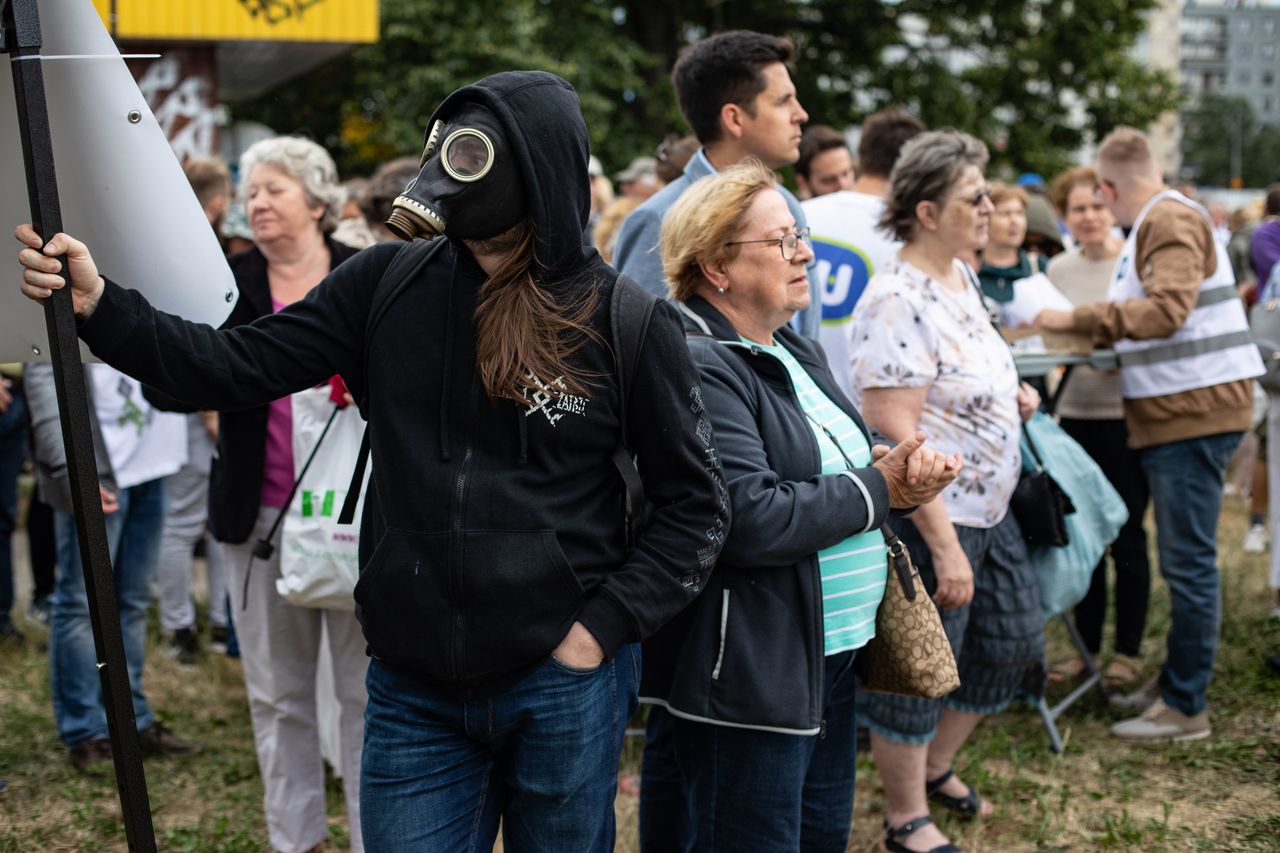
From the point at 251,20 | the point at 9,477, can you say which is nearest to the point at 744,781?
the point at 9,477

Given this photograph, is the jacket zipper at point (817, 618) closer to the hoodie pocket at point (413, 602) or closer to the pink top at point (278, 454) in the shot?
the hoodie pocket at point (413, 602)

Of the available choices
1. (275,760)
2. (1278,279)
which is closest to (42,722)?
(275,760)

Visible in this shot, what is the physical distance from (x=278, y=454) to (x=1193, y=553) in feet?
10.7

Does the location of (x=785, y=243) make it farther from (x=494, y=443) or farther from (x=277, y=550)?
(x=277, y=550)

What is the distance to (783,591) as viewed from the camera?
2.68 meters

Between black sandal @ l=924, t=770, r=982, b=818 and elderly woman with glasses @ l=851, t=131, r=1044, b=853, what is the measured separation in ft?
0.06

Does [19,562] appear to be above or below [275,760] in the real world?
below

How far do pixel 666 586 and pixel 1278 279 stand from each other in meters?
4.29

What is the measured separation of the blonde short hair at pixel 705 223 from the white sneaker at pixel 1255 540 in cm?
604

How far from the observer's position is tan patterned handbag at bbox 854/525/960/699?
115 inches

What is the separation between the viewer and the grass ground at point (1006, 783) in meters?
3.98

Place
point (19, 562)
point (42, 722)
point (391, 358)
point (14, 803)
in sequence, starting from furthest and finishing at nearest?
point (19, 562) < point (42, 722) < point (14, 803) < point (391, 358)

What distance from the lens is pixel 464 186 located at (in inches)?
80.0

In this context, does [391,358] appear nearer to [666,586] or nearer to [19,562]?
[666,586]
